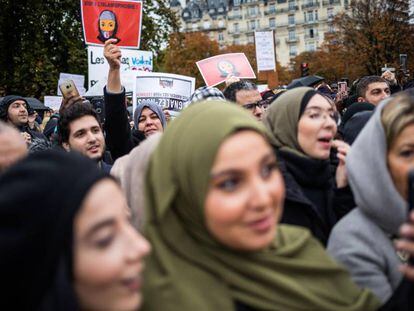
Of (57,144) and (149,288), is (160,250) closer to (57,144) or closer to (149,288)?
(149,288)

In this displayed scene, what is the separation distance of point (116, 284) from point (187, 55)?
66187 mm

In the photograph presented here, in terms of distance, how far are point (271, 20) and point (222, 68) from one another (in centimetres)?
10209

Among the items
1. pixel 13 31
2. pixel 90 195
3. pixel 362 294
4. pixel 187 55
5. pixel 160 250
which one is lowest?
pixel 362 294

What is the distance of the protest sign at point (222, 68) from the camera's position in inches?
299

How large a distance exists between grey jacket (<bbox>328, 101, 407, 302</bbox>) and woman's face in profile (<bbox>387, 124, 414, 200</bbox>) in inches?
1.5

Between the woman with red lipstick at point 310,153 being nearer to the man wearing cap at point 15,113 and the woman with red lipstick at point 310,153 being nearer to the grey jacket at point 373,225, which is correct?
the grey jacket at point 373,225

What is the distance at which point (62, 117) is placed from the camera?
13.1 ft

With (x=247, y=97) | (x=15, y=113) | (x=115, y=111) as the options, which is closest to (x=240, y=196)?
(x=115, y=111)

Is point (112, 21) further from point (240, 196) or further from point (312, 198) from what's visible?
point (240, 196)

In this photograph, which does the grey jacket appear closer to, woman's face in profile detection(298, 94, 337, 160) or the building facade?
woman's face in profile detection(298, 94, 337, 160)

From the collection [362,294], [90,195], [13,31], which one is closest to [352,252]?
[362,294]

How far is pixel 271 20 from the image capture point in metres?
105

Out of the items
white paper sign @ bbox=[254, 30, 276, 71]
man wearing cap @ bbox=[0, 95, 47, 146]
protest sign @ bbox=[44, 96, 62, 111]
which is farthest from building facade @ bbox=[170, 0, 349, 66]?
man wearing cap @ bbox=[0, 95, 47, 146]

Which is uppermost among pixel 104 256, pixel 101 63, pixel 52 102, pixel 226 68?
pixel 101 63
